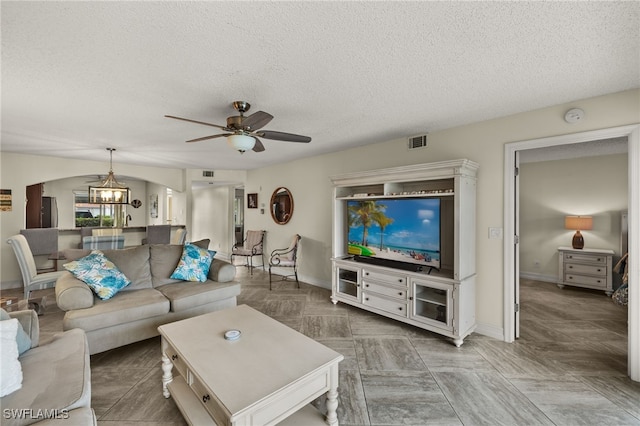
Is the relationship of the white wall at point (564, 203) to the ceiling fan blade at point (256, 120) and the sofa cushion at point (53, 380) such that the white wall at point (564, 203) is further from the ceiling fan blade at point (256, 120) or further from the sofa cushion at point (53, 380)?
the sofa cushion at point (53, 380)

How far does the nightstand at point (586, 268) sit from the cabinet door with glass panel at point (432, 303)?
3.39m

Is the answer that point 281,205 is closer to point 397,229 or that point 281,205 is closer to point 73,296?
point 397,229

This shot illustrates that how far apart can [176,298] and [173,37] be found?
8.06 feet

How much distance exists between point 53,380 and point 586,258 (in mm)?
6728

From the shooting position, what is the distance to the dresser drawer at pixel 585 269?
440 cm

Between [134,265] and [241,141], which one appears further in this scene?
[134,265]

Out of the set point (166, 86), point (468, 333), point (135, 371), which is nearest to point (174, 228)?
point (135, 371)

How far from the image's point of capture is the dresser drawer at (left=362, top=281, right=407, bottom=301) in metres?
3.18

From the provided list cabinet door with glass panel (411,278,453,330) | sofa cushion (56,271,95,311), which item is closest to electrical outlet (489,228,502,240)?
cabinet door with glass panel (411,278,453,330)

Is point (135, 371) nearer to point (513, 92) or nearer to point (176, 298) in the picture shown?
point (176, 298)

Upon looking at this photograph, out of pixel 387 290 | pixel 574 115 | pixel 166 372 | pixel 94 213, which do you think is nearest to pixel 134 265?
pixel 166 372

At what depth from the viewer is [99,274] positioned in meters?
2.79

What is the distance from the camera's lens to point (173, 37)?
1.56 meters

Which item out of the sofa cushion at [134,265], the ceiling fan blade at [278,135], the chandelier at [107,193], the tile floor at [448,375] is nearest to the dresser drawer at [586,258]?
the tile floor at [448,375]
